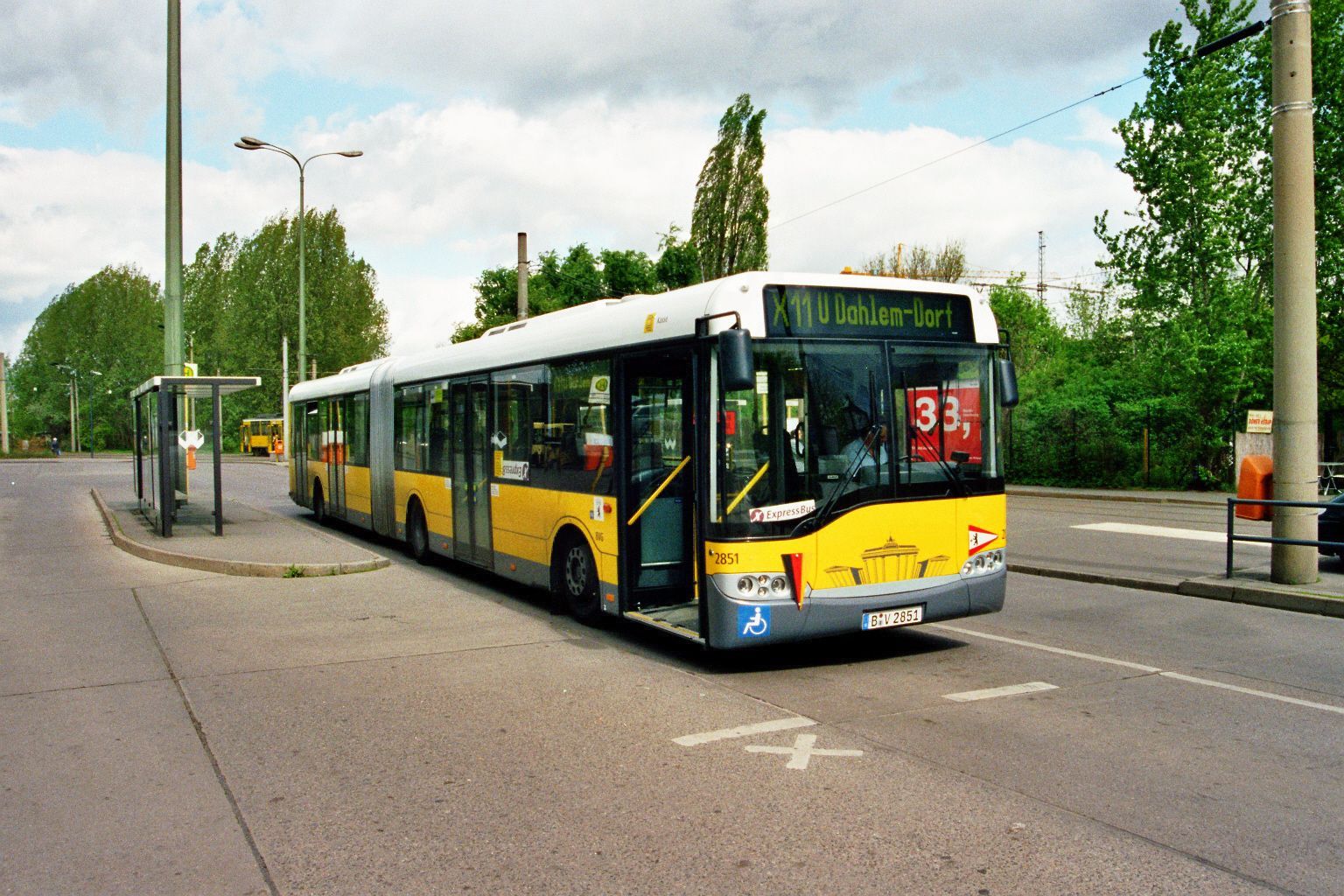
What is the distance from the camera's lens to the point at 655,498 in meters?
8.48

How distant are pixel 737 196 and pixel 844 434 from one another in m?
38.1

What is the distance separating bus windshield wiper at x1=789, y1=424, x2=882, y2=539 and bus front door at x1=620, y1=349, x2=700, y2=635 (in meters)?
1.25

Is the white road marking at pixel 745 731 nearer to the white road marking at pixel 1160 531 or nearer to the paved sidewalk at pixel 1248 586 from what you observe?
the paved sidewalk at pixel 1248 586

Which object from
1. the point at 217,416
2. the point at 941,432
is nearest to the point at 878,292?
the point at 941,432

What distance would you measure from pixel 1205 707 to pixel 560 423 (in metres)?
5.62

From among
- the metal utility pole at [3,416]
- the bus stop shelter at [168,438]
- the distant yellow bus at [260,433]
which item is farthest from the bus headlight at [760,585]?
the metal utility pole at [3,416]

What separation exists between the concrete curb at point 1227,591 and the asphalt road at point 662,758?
1.16 ft

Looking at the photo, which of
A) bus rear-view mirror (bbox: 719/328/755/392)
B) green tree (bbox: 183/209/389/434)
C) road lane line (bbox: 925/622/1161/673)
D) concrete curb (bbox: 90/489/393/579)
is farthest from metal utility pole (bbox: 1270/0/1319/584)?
green tree (bbox: 183/209/389/434)

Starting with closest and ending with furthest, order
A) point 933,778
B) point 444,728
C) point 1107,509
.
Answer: point 933,778, point 444,728, point 1107,509

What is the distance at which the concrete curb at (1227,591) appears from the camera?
1007 centimetres

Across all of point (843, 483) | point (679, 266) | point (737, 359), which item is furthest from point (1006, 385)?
point (679, 266)

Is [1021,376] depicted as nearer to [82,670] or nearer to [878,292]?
[878,292]

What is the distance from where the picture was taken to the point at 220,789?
17.1 feet

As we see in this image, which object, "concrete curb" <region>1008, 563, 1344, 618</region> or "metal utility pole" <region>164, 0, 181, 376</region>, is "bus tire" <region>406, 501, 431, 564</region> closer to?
"metal utility pole" <region>164, 0, 181, 376</region>
